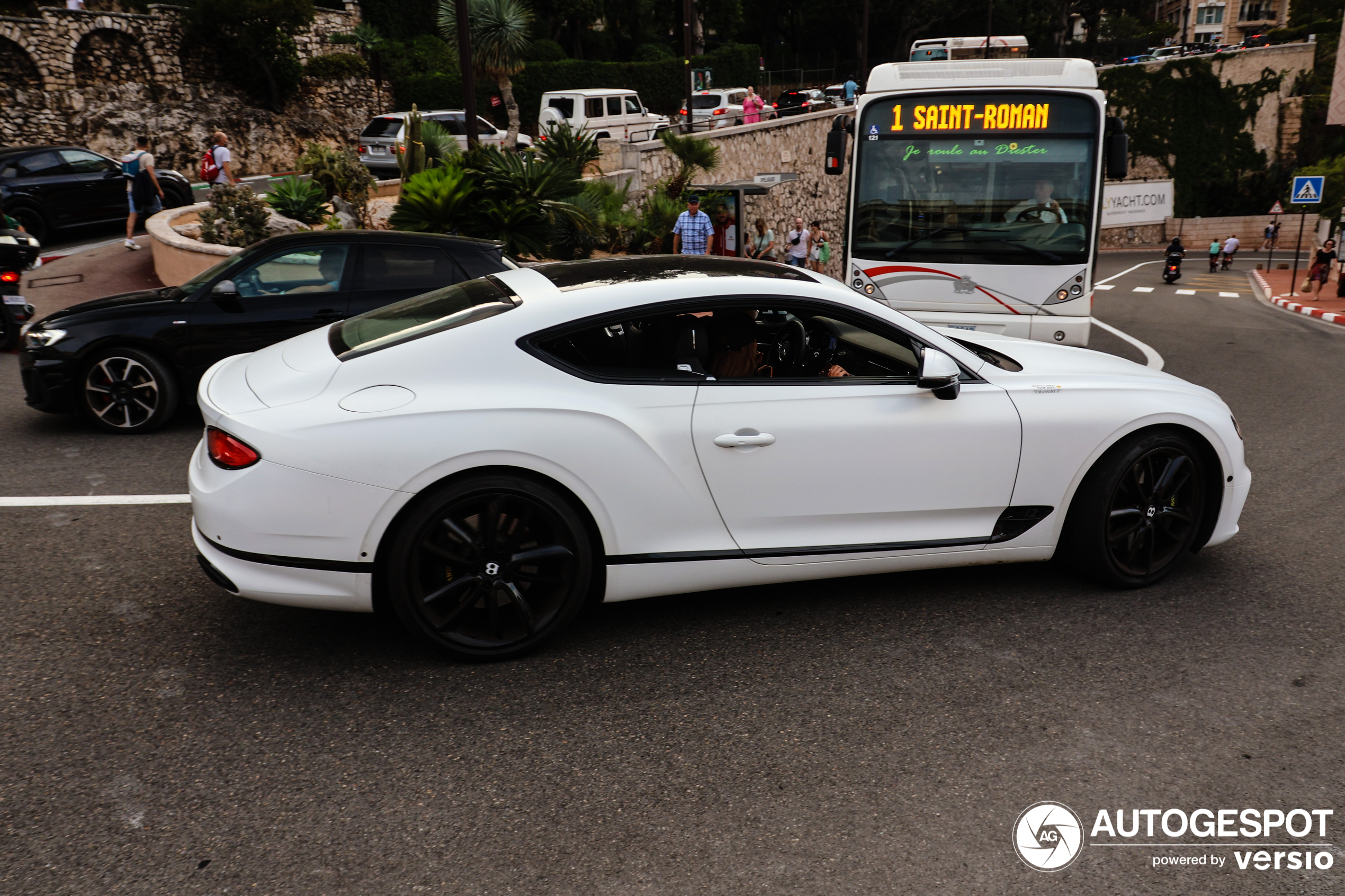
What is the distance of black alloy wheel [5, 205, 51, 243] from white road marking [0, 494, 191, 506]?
13.6 meters

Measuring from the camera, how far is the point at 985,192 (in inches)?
378

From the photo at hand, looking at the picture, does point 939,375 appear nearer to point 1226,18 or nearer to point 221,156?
point 221,156

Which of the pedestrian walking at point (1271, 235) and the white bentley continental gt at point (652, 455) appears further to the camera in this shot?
the pedestrian walking at point (1271, 235)

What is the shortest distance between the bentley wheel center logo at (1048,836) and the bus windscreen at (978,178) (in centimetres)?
735

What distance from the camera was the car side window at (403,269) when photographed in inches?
303

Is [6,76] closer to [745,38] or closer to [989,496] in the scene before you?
[989,496]

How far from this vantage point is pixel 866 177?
997 centimetres

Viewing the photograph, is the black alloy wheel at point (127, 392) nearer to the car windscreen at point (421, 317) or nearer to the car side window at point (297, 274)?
the car side window at point (297, 274)

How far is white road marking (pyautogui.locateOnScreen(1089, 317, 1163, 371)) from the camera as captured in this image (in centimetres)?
1234

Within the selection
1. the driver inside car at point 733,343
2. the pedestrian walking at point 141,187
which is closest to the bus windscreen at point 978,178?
the driver inside car at point 733,343

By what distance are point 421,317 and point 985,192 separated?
22.7 feet

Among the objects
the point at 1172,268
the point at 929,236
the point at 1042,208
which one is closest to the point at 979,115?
the point at 1042,208

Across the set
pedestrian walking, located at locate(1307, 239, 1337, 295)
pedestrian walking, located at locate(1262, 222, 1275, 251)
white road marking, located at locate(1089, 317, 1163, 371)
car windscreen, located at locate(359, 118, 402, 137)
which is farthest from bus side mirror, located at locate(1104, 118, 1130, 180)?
pedestrian walking, located at locate(1262, 222, 1275, 251)

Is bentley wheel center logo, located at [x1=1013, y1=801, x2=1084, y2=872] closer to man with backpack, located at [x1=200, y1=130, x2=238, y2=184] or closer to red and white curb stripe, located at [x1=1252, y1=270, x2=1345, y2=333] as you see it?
man with backpack, located at [x1=200, y1=130, x2=238, y2=184]
